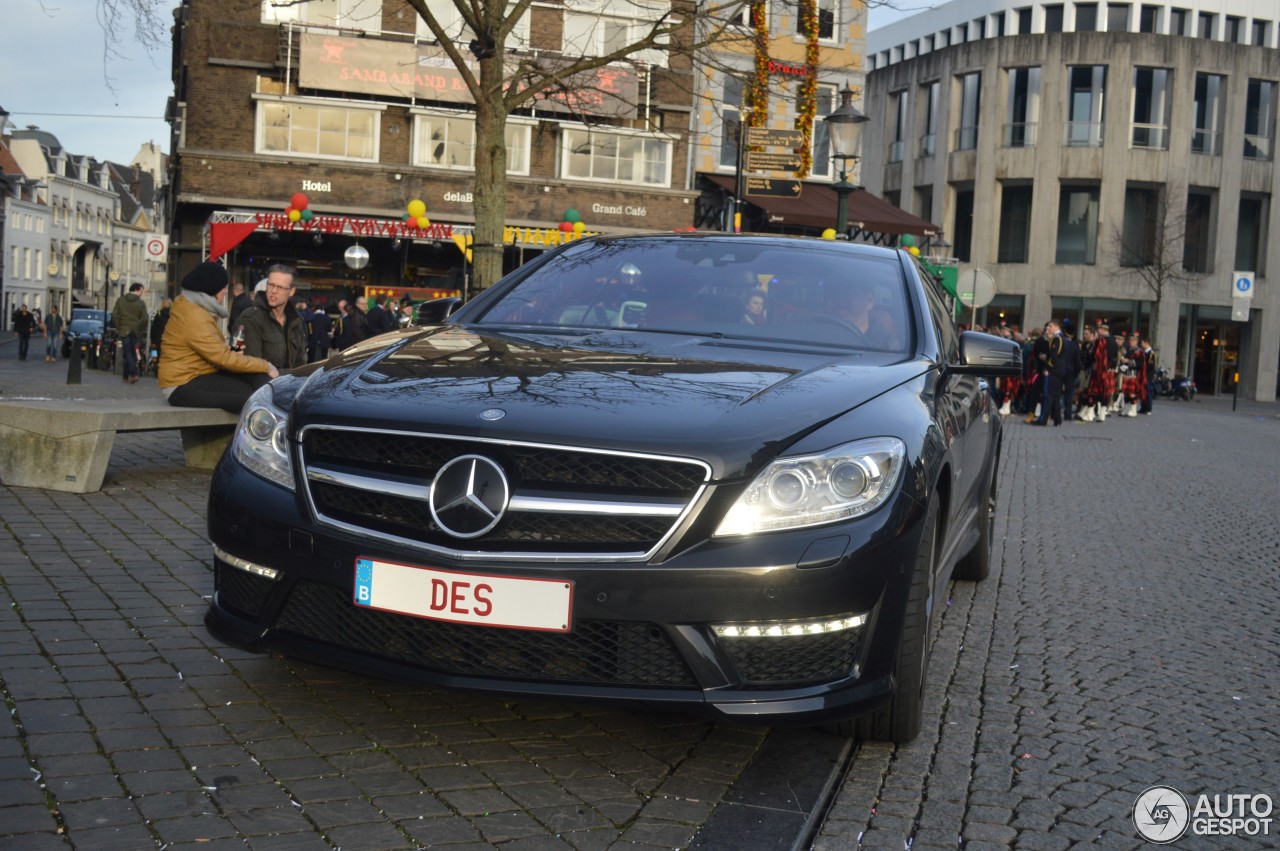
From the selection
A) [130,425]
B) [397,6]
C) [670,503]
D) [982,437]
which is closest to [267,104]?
[397,6]

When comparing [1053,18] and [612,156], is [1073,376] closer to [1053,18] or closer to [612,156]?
[612,156]

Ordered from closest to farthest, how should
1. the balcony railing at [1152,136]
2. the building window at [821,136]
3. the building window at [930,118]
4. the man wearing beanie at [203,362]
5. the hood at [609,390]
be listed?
1. the hood at [609,390]
2. the man wearing beanie at [203,362]
3. the building window at [821,136]
4. the balcony railing at [1152,136]
5. the building window at [930,118]

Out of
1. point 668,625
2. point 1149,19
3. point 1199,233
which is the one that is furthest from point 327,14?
point 1149,19

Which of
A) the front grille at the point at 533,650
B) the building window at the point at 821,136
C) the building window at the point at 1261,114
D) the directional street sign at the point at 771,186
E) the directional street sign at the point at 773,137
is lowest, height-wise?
the front grille at the point at 533,650

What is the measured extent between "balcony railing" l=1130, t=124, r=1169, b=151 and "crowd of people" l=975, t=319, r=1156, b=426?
26.1 metres

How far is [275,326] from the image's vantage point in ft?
36.4

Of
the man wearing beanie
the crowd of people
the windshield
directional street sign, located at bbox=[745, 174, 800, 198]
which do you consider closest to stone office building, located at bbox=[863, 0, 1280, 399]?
the crowd of people

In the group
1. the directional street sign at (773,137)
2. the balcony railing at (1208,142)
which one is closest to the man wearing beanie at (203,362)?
the directional street sign at (773,137)

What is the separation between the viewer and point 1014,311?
5722 centimetres

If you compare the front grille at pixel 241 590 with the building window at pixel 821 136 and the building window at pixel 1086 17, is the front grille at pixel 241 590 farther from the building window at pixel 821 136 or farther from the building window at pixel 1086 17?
the building window at pixel 1086 17

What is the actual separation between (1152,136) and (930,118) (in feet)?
30.5

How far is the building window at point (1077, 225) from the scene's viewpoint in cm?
Result: 5591

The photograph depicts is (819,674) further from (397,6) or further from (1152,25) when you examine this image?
(1152,25)

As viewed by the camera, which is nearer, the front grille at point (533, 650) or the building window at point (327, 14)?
the front grille at point (533, 650)
